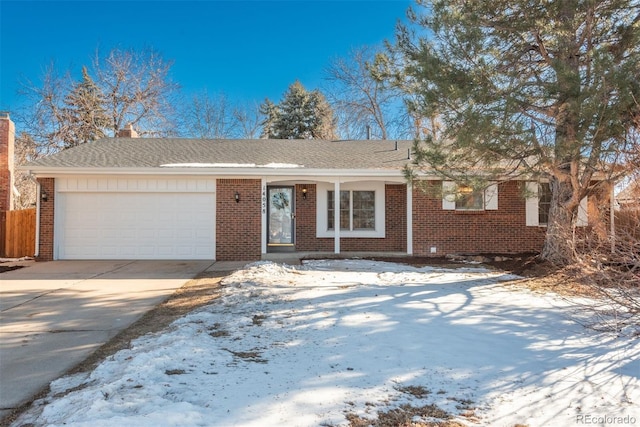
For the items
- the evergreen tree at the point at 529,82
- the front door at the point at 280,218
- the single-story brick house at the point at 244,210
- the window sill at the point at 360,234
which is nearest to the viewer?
the evergreen tree at the point at 529,82

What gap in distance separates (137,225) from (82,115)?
16394 mm

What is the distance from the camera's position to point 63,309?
595 centimetres

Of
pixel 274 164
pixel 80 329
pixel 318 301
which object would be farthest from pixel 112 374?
pixel 274 164

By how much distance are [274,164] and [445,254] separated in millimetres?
5921

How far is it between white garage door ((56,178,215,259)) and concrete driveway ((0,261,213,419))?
103 cm

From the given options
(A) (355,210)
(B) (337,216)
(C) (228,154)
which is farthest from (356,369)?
(C) (228,154)

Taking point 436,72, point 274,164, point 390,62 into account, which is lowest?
point 274,164

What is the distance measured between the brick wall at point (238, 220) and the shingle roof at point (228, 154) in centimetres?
72

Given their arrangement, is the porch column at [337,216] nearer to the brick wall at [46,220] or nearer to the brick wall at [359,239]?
the brick wall at [359,239]

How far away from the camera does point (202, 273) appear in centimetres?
918

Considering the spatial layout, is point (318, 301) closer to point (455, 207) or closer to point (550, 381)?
point (550, 381)

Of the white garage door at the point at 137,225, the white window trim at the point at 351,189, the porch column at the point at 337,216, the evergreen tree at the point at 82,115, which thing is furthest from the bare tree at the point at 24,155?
the porch column at the point at 337,216

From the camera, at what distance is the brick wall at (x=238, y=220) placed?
11648mm
